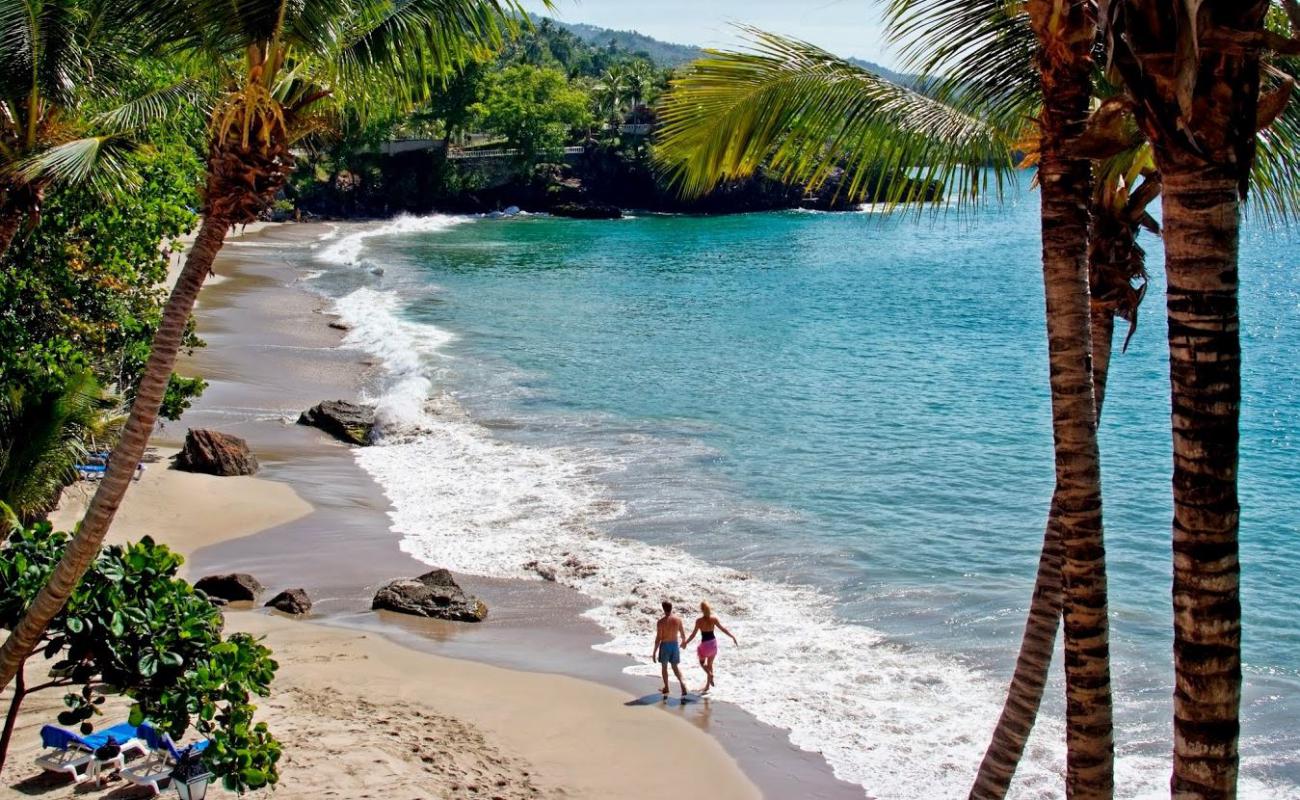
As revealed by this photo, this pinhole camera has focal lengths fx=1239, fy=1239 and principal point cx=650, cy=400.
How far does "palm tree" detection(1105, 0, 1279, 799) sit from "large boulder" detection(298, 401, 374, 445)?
23.0 metres

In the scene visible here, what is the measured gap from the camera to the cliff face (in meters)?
93.3

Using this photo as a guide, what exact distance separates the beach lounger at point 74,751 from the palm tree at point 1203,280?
28.0 feet

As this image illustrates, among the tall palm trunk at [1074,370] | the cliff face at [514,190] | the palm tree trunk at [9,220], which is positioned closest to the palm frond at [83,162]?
the palm tree trunk at [9,220]

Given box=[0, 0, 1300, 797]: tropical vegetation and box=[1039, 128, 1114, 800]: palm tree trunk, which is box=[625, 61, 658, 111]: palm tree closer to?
box=[0, 0, 1300, 797]: tropical vegetation

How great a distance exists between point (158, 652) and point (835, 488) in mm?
17221

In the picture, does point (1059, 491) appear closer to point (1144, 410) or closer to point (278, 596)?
point (278, 596)

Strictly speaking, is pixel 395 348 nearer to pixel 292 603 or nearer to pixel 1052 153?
pixel 292 603

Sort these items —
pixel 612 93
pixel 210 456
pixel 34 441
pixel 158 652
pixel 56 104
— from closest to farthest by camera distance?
pixel 158 652 < pixel 34 441 < pixel 56 104 < pixel 210 456 < pixel 612 93

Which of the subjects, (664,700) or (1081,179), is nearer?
(1081,179)

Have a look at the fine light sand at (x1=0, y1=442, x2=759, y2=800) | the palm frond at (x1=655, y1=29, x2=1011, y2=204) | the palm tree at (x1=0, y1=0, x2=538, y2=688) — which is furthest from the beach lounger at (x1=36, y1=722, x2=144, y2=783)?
the palm frond at (x1=655, y1=29, x2=1011, y2=204)

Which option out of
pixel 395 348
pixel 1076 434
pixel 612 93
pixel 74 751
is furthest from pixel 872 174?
pixel 612 93

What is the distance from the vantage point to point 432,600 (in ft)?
52.7

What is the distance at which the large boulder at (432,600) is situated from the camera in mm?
15945

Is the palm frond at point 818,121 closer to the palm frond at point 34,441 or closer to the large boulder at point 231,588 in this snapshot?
the palm frond at point 34,441
